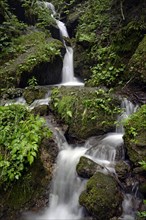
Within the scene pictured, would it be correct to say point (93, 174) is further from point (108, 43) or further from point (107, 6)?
point (107, 6)

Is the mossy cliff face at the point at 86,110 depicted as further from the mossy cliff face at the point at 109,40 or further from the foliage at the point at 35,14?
the foliage at the point at 35,14

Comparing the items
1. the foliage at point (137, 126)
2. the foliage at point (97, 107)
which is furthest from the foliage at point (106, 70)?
the foliage at point (137, 126)

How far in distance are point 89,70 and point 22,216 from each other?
610cm

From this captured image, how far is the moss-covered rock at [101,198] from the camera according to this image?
13.8ft

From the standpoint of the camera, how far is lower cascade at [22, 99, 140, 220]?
4562 mm

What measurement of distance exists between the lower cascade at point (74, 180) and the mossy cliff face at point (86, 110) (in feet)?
1.19

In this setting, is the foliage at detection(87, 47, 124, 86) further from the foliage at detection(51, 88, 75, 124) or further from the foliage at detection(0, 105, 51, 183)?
the foliage at detection(0, 105, 51, 183)

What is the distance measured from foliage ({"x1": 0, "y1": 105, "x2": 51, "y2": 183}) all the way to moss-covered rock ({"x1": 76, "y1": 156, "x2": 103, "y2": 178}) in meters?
0.91

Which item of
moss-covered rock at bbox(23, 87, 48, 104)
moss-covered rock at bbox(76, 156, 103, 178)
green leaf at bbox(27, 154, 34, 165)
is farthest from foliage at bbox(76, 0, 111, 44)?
green leaf at bbox(27, 154, 34, 165)

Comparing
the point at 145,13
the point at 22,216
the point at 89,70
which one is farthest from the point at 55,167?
the point at 145,13

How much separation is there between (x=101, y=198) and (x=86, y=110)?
2.72 meters

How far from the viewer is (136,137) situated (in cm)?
504

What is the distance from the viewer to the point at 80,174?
489cm

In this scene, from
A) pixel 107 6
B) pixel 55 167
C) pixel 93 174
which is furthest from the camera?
pixel 107 6
